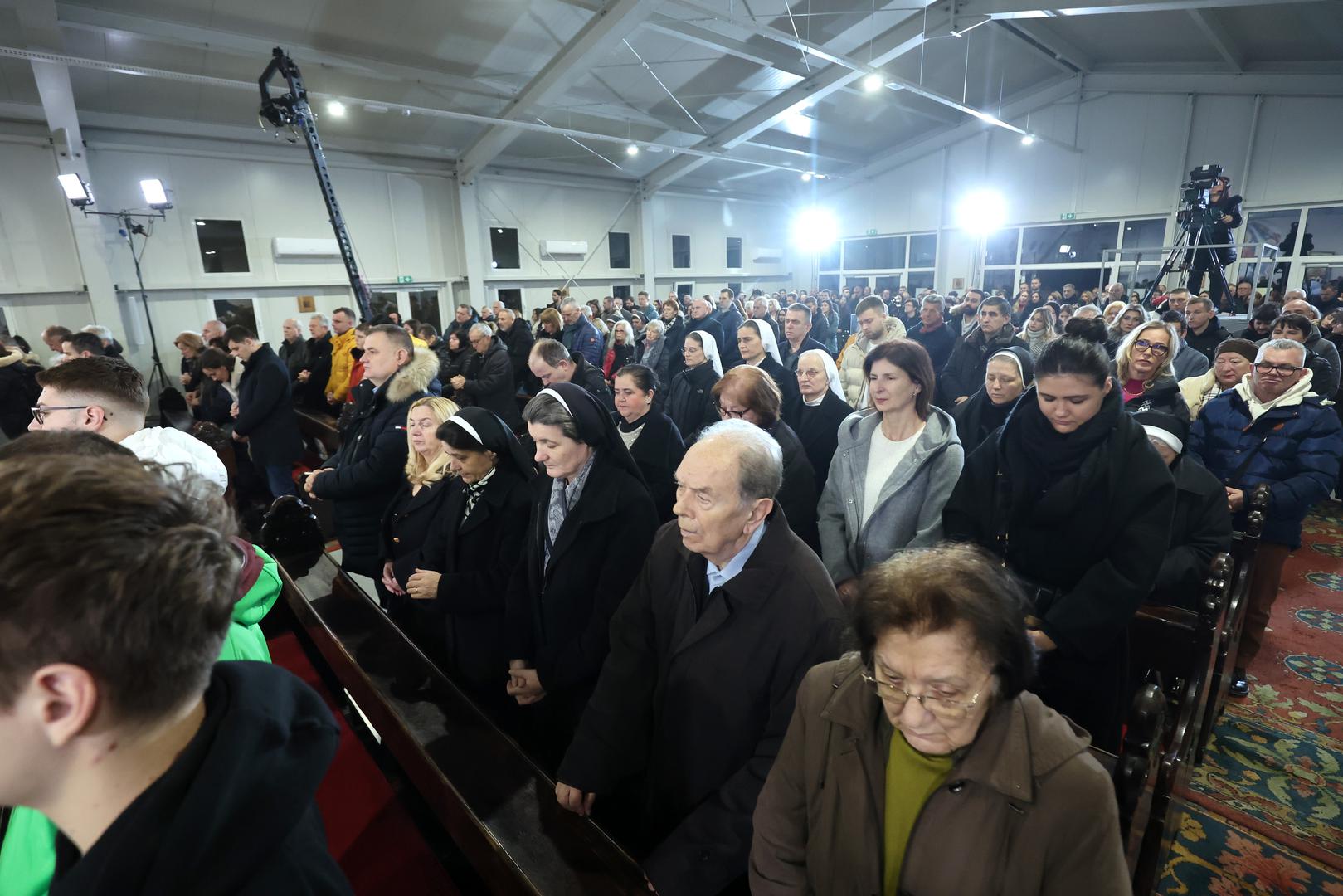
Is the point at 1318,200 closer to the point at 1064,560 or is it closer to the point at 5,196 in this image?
the point at 1064,560

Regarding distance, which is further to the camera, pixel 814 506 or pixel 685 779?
pixel 814 506

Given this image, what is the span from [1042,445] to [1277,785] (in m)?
1.79

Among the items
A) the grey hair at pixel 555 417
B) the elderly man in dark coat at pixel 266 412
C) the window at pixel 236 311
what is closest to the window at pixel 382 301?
the window at pixel 236 311

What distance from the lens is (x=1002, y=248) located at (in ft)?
47.7

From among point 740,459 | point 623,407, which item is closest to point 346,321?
point 623,407

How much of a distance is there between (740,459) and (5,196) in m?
11.6

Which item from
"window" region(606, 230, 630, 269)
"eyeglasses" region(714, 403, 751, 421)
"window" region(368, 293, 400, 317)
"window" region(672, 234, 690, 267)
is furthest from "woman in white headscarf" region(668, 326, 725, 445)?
"window" region(672, 234, 690, 267)

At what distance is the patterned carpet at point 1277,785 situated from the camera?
207 cm

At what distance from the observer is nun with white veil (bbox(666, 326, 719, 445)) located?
4.38 meters

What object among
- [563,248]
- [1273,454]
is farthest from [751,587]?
[563,248]

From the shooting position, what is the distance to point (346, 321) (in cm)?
642

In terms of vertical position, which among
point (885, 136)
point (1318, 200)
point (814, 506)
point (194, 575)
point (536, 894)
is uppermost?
point (885, 136)

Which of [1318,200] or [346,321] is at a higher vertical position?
[1318,200]

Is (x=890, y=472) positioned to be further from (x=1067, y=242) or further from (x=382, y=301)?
(x=1067, y=242)
